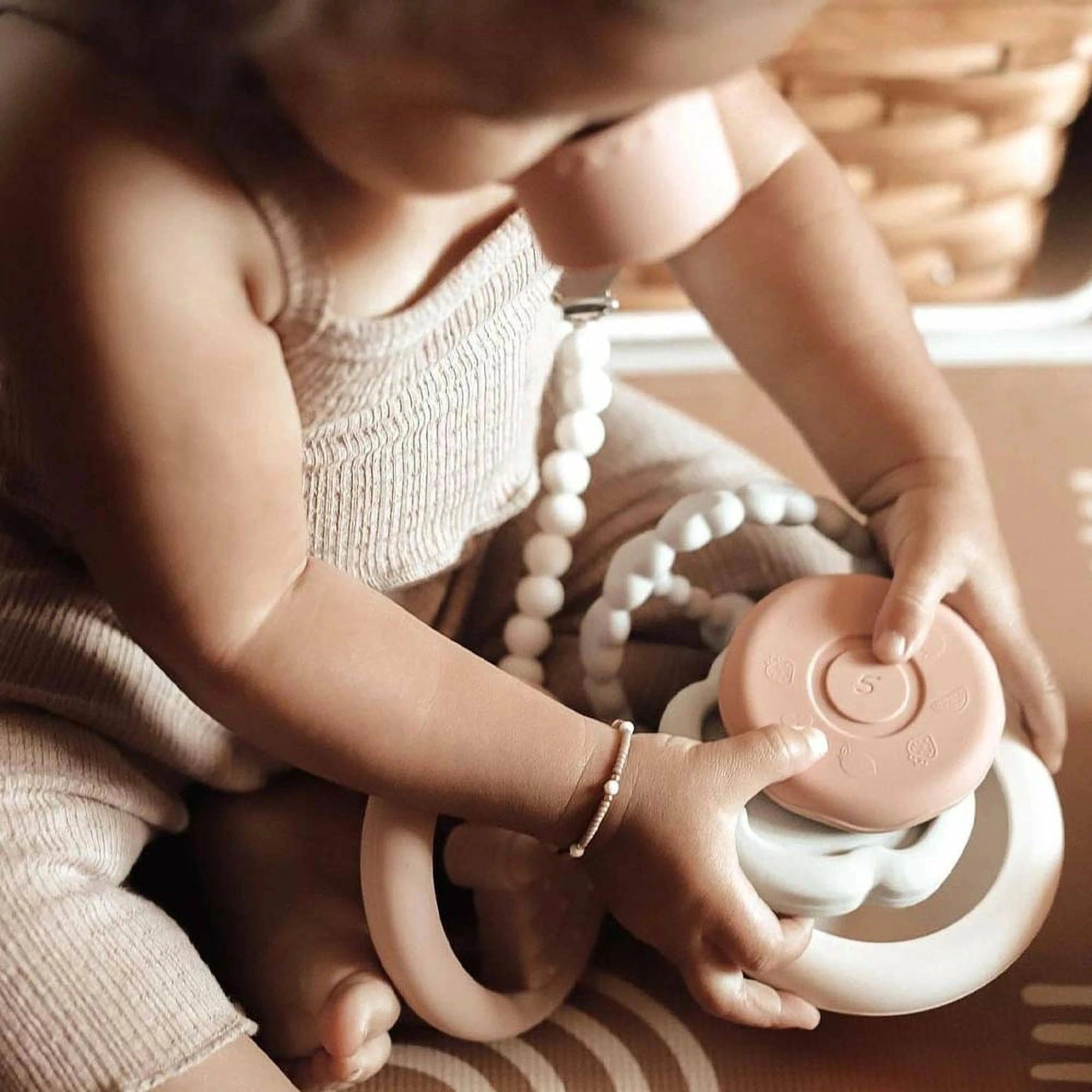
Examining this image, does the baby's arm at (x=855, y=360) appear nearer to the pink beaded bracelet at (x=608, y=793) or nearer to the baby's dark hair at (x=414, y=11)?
the pink beaded bracelet at (x=608, y=793)

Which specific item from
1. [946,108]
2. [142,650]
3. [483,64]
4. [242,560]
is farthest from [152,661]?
[946,108]

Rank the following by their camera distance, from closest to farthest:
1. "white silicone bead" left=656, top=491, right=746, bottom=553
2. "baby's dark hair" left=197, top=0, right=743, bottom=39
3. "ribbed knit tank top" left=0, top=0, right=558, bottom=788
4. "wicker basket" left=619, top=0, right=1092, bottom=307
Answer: "baby's dark hair" left=197, top=0, right=743, bottom=39
"ribbed knit tank top" left=0, top=0, right=558, bottom=788
"white silicone bead" left=656, top=491, right=746, bottom=553
"wicker basket" left=619, top=0, right=1092, bottom=307

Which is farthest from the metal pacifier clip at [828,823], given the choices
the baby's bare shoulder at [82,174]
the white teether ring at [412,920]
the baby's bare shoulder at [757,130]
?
the baby's bare shoulder at [82,174]

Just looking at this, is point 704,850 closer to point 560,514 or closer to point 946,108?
point 560,514

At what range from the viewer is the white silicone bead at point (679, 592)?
24.7 inches

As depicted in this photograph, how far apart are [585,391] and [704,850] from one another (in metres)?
0.24

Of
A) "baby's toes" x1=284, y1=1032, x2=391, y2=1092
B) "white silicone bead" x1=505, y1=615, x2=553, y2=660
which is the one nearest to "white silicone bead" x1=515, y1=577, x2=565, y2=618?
"white silicone bead" x1=505, y1=615, x2=553, y2=660

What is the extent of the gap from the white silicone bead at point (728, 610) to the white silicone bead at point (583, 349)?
0.13 metres

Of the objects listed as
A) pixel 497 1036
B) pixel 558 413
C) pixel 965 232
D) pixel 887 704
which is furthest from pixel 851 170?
pixel 497 1036

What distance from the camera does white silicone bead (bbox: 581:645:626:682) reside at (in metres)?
0.62

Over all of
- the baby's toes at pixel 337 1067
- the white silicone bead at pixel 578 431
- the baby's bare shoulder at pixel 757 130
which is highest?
the baby's bare shoulder at pixel 757 130

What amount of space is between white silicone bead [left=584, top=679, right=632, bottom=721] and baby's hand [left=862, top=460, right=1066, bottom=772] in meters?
0.13

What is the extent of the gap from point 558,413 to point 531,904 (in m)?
0.24

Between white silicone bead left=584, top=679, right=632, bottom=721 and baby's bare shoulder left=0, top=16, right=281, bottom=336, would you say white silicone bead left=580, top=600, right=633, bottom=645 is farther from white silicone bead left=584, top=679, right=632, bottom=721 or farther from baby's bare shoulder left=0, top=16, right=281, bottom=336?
baby's bare shoulder left=0, top=16, right=281, bottom=336
